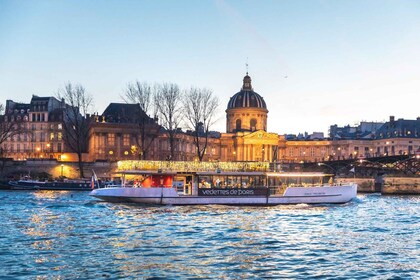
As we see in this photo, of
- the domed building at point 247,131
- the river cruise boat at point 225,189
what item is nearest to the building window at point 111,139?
the domed building at point 247,131

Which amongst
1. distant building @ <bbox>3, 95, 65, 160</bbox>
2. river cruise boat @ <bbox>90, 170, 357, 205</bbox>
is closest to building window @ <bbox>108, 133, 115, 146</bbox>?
distant building @ <bbox>3, 95, 65, 160</bbox>

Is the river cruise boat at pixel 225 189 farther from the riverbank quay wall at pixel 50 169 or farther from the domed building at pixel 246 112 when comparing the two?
the domed building at pixel 246 112

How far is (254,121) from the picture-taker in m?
181

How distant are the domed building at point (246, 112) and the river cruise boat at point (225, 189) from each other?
121 metres

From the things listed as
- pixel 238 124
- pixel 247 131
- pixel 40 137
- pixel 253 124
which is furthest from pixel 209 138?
pixel 40 137

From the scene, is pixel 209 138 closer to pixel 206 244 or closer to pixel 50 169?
pixel 50 169

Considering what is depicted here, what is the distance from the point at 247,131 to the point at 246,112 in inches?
244

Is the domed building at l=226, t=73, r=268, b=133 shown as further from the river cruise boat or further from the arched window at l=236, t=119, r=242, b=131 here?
the river cruise boat

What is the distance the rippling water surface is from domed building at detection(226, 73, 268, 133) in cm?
13316

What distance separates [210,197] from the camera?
5500 cm

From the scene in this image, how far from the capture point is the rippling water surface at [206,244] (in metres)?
22.8

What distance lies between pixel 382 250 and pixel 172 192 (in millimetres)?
28570

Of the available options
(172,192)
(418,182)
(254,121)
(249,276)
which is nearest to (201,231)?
(249,276)

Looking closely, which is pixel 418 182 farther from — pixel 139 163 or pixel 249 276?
pixel 249 276
